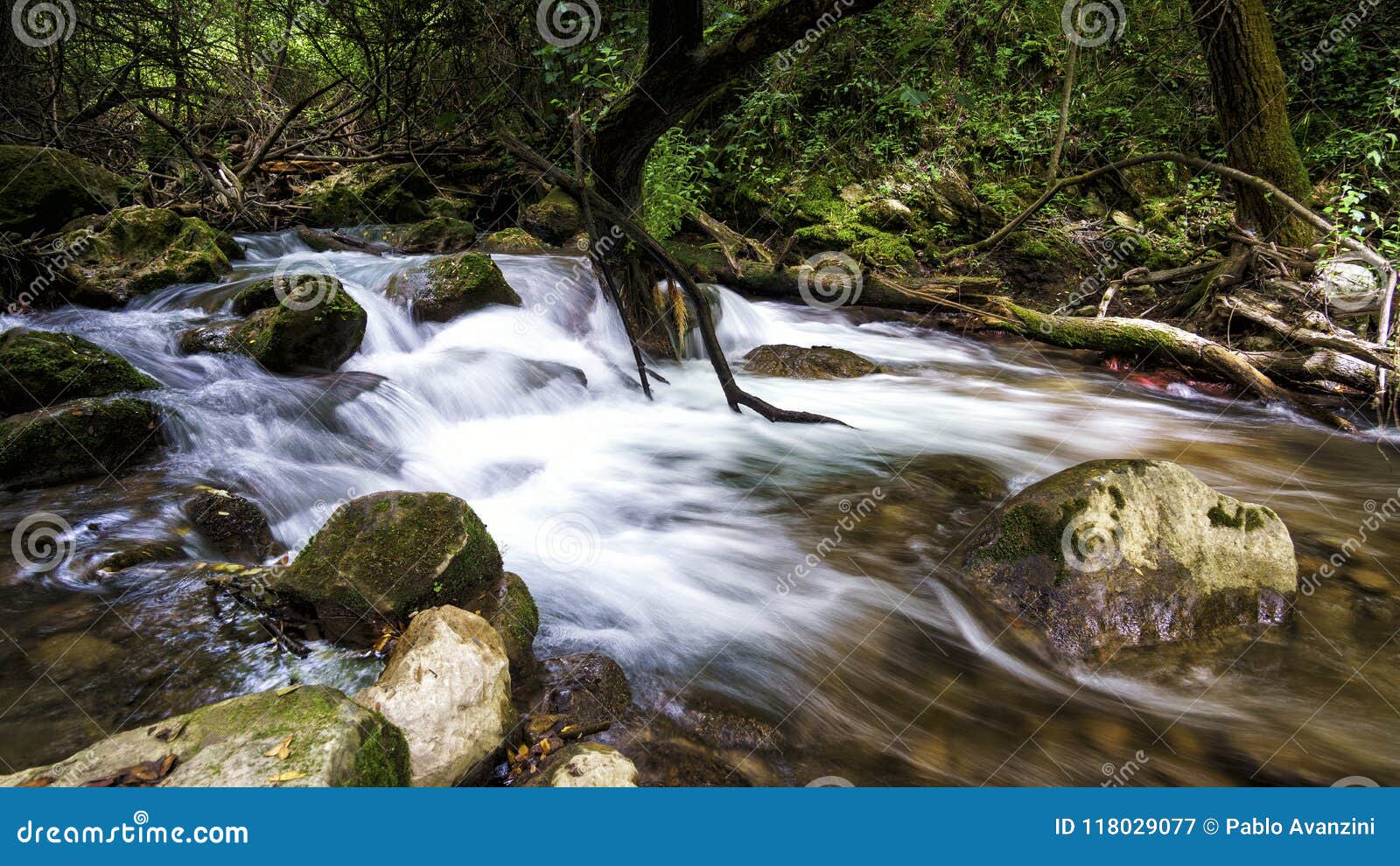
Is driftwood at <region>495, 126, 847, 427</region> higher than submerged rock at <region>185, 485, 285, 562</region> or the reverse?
higher

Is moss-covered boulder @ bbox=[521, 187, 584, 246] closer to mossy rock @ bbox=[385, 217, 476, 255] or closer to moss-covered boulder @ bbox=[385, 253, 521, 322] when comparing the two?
mossy rock @ bbox=[385, 217, 476, 255]

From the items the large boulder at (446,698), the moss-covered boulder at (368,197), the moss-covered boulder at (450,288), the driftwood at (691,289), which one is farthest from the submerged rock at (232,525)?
the moss-covered boulder at (368,197)

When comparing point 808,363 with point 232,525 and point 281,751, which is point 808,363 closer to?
point 232,525

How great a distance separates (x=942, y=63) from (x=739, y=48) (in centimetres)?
983

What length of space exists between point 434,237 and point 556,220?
1.66 metres

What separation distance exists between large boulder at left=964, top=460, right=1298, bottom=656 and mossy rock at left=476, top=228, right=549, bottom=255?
7.40m

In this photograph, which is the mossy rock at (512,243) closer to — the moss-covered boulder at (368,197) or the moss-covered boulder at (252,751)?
the moss-covered boulder at (368,197)

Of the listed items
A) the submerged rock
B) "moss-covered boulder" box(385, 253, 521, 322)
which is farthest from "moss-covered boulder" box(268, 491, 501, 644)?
"moss-covered boulder" box(385, 253, 521, 322)

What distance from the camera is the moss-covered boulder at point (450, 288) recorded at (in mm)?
6898

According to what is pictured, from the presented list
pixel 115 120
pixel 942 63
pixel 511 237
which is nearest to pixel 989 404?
pixel 511 237

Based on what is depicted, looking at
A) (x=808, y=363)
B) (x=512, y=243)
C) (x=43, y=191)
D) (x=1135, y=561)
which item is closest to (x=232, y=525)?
(x=1135, y=561)

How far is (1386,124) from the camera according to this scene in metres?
8.80

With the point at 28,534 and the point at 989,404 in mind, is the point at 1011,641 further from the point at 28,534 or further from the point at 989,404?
the point at 28,534

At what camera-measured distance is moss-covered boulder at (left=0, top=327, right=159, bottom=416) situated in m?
4.20
